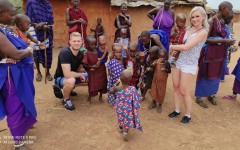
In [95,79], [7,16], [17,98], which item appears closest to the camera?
[7,16]

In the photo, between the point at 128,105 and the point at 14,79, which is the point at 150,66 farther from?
the point at 14,79

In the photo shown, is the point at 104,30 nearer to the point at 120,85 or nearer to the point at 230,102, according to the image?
the point at 230,102

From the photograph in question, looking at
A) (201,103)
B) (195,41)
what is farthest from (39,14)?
(201,103)

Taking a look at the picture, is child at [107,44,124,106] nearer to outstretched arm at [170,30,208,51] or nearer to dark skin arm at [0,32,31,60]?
outstretched arm at [170,30,208,51]

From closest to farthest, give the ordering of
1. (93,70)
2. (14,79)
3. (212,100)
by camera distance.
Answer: (14,79) < (93,70) < (212,100)

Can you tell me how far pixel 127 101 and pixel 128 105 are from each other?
2.3 inches

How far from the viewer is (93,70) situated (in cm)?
447

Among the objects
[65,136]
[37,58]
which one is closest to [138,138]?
[65,136]

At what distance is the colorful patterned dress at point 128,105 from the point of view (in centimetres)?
331

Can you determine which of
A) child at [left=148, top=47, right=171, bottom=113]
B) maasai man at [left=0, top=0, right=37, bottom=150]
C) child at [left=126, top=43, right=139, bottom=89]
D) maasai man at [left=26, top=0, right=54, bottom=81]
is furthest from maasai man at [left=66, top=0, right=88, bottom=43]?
maasai man at [left=0, top=0, right=37, bottom=150]

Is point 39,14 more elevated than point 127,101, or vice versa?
point 39,14

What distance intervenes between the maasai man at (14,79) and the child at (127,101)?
43.8 inches

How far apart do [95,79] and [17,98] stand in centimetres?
168

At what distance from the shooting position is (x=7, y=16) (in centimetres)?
286
